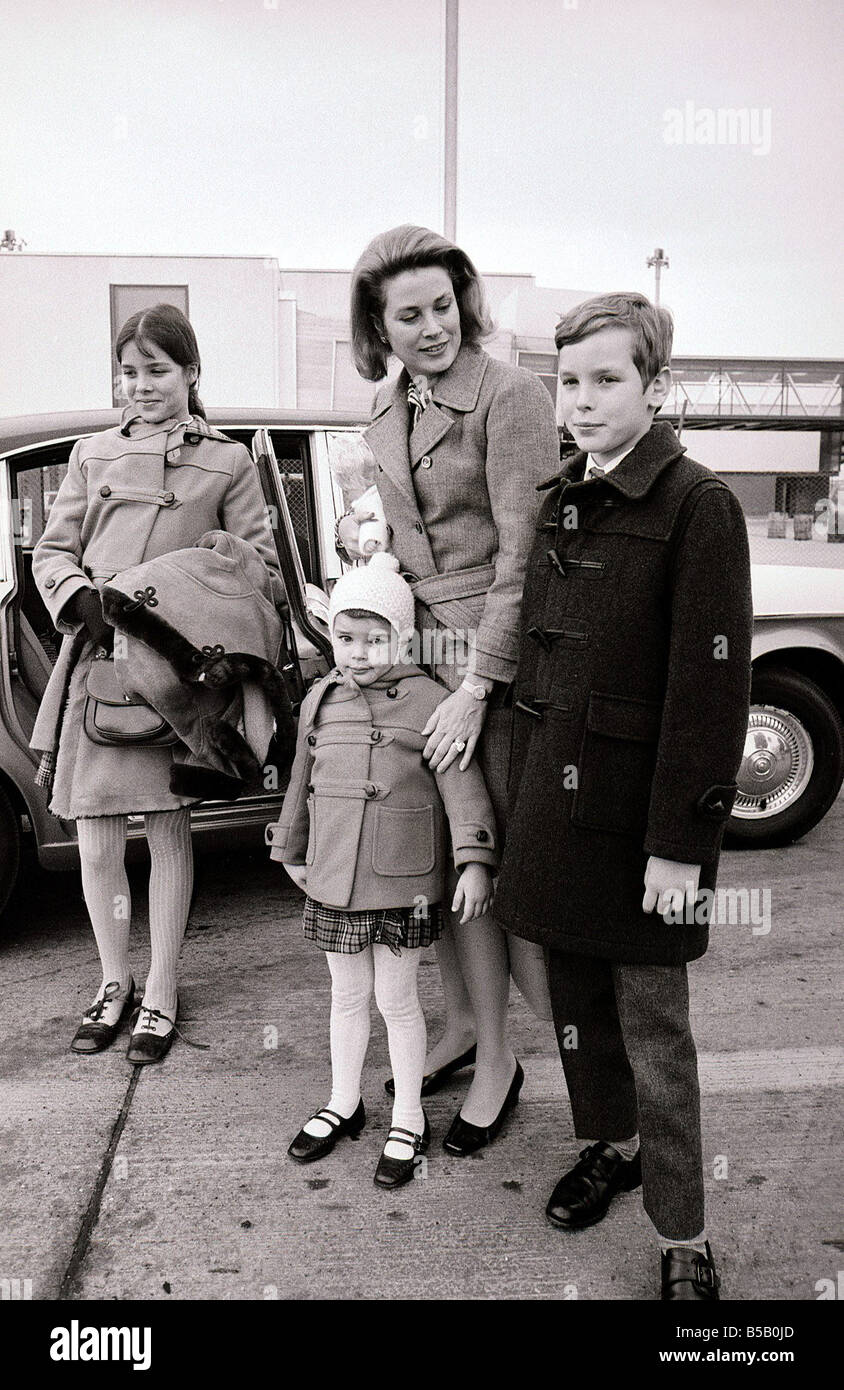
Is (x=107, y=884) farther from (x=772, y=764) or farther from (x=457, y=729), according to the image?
(x=772, y=764)

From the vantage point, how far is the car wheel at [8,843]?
11.3ft

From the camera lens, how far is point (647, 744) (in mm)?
1899

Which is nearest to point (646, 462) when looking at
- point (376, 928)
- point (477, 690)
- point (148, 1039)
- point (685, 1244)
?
point (477, 690)

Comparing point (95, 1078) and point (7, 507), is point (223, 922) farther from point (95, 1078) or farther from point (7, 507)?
point (7, 507)

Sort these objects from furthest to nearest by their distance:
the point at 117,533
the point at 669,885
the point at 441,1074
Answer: the point at 117,533
the point at 441,1074
the point at 669,885

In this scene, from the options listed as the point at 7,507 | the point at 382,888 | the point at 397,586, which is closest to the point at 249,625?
the point at 397,586

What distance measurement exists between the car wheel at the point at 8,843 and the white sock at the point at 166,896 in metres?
0.71

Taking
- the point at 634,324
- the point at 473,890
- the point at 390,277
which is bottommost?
the point at 473,890

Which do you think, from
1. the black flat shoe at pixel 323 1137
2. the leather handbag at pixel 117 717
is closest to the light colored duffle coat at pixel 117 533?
the leather handbag at pixel 117 717

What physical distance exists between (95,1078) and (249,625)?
1.22m

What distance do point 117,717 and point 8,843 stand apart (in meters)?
0.94

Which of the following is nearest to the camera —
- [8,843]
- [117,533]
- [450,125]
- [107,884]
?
[117,533]

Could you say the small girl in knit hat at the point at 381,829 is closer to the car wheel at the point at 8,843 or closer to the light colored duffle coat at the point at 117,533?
the light colored duffle coat at the point at 117,533

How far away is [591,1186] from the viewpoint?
223 centimetres
